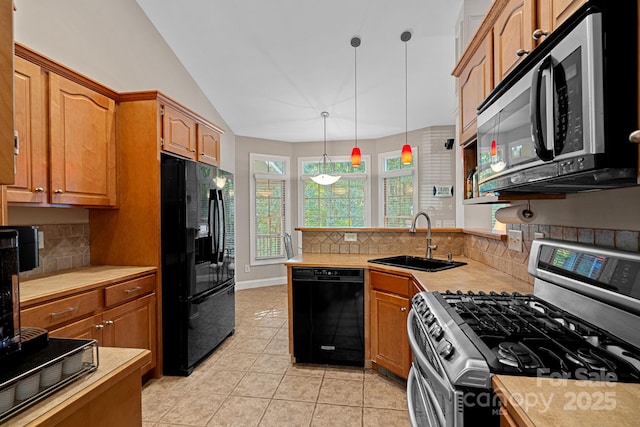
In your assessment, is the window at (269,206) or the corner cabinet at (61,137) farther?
the window at (269,206)

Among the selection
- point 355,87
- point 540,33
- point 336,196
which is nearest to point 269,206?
point 336,196

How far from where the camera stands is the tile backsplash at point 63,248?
2.34 m

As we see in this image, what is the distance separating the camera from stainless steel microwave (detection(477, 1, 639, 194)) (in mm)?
777

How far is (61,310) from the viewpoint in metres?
1.83

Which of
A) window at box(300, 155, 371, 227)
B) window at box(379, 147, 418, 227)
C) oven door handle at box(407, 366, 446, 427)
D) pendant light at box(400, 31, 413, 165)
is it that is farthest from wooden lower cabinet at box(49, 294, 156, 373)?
window at box(379, 147, 418, 227)

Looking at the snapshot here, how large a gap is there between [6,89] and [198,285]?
2.28 meters

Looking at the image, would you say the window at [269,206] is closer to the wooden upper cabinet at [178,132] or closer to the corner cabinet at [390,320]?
the wooden upper cabinet at [178,132]

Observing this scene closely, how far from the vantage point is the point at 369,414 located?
6.78 feet

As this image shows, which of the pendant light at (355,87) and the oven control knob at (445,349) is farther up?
the pendant light at (355,87)

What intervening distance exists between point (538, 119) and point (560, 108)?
7 centimetres

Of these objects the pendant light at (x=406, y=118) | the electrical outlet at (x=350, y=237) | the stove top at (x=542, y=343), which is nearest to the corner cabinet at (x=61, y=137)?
the electrical outlet at (x=350, y=237)

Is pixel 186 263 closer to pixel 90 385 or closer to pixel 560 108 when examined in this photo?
pixel 90 385

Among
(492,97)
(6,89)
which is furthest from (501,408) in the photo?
(6,89)

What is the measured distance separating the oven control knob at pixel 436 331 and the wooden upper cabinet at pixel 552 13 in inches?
41.9
